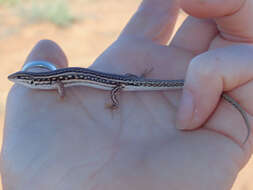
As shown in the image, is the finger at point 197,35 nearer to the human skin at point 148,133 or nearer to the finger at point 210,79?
the human skin at point 148,133

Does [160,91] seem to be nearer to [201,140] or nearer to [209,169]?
[201,140]

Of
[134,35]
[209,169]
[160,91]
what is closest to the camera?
[209,169]

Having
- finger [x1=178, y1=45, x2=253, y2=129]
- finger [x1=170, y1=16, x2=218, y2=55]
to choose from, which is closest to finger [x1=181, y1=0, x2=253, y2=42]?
finger [x1=170, y1=16, x2=218, y2=55]

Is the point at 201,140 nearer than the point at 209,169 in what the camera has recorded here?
No

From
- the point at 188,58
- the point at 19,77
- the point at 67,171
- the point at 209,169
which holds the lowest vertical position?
the point at 209,169

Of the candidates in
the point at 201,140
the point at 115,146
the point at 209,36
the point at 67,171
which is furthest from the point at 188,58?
the point at 67,171

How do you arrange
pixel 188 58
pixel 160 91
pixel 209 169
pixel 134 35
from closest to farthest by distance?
1. pixel 209 169
2. pixel 160 91
3. pixel 188 58
4. pixel 134 35

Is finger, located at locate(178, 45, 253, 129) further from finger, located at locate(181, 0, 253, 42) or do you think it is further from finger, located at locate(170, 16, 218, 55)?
finger, located at locate(170, 16, 218, 55)
